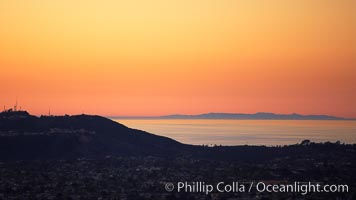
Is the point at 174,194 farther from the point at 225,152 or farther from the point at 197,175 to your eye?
the point at 225,152

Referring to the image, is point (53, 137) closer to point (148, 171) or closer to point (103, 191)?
point (148, 171)

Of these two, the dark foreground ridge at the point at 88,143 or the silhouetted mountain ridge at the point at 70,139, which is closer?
the silhouetted mountain ridge at the point at 70,139

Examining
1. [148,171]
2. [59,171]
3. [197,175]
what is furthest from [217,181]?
[59,171]

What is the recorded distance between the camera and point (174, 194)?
64.8 metres

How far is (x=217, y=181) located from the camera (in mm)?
73125

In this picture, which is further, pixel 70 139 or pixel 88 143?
pixel 88 143

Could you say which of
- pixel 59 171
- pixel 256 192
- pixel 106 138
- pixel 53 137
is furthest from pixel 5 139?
pixel 256 192

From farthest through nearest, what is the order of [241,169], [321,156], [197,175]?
[321,156] < [241,169] < [197,175]

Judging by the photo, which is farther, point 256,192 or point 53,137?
point 53,137

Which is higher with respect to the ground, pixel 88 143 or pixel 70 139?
pixel 70 139

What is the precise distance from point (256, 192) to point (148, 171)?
18.7m

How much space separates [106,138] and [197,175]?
1276 inches

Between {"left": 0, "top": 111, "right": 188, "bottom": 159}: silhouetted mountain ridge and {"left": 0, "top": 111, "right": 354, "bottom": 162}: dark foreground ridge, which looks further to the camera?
{"left": 0, "top": 111, "right": 354, "bottom": 162}: dark foreground ridge

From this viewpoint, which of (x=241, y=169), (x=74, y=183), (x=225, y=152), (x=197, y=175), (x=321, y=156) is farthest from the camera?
(x=225, y=152)
